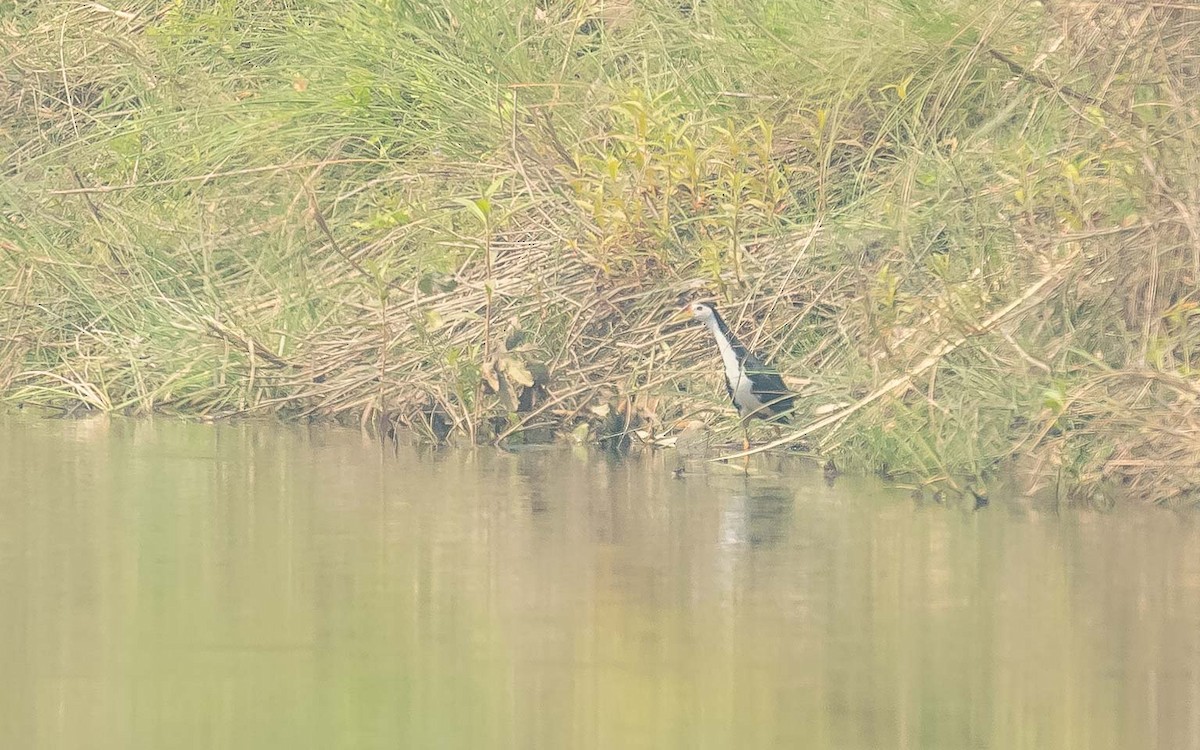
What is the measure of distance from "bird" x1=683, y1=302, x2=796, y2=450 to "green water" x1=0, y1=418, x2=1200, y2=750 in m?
0.27

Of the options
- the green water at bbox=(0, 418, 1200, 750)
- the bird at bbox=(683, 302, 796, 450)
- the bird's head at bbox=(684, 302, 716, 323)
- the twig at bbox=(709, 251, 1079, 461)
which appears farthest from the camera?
the bird's head at bbox=(684, 302, 716, 323)

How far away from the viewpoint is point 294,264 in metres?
11.1

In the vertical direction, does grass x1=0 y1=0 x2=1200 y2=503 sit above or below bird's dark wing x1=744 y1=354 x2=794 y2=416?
above

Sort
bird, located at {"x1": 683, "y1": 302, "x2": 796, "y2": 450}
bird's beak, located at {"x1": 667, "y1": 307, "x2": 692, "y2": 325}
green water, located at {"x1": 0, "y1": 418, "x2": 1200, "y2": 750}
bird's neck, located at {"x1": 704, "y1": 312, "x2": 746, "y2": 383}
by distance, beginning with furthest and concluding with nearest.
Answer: bird's beak, located at {"x1": 667, "y1": 307, "x2": 692, "y2": 325} → bird's neck, located at {"x1": 704, "y1": 312, "x2": 746, "y2": 383} → bird, located at {"x1": 683, "y1": 302, "x2": 796, "y2": 450} → green water, located at {"x1": 0, "y1": 418, "x2": 1200, "y2": 750}

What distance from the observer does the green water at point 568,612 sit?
5098mm

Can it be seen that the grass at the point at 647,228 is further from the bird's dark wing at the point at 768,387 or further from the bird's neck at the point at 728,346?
the bird's neck at the point at 728,346

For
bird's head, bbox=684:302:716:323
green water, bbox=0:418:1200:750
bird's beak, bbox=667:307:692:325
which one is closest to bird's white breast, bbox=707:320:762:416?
bird's head, bbox=684:302:716:323

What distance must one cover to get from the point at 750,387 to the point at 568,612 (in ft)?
10.1

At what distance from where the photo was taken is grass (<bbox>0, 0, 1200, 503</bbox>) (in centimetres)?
860

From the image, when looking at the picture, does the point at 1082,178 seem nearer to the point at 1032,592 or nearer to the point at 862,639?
the point at 1032,592

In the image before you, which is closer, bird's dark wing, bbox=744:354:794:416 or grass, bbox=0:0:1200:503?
grass, bbox=0:0:1200:503

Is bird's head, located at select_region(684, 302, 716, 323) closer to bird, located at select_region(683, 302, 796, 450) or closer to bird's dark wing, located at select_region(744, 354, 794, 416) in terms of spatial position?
bird, located at select_region(683, 302, 796, 450)

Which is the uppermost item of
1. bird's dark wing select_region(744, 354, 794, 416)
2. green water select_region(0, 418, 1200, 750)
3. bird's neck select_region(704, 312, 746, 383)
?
bird's neck select_region(704, 312, 746, 383)

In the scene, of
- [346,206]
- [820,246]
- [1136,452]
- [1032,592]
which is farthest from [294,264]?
[1032,592]
